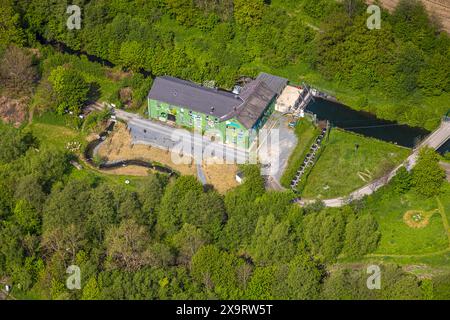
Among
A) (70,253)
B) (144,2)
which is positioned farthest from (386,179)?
(144,2)

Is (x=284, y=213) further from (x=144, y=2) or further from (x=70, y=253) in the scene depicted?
(x=144, y=2)

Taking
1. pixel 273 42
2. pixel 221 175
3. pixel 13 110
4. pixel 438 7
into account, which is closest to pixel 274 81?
pixel 273 42

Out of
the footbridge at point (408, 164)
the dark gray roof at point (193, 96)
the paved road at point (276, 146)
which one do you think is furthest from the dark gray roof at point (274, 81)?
the footbridge at point (408, 164)

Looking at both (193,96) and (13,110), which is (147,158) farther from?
(13,110)

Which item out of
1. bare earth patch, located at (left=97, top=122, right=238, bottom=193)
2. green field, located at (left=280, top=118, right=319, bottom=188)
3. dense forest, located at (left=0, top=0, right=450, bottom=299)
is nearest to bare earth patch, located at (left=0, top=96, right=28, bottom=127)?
dense forest, located at (left=0, top=0, right=450, bottom=299)

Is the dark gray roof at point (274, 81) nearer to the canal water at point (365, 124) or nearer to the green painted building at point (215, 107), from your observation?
the green painted building at point (215, 107)

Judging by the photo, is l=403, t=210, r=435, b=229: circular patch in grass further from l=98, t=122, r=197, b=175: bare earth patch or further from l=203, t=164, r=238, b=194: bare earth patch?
l=98, t=122, r=197, b=175: bare earth patch
